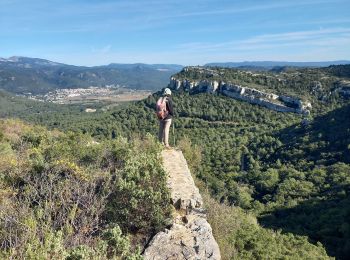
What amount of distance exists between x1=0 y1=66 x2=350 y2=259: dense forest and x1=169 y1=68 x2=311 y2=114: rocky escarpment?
2.10 meters

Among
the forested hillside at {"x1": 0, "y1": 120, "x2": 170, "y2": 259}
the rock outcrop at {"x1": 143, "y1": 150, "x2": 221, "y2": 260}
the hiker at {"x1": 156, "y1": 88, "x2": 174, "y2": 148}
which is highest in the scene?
the hiker at {"x1": 156, "y1": 88, "x2": 174, "y2": 148}

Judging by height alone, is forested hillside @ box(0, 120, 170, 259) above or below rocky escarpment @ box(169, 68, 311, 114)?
above

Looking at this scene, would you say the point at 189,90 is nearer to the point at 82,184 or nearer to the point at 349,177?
the point at 349,177

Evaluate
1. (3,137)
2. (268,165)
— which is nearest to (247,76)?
(268,165)

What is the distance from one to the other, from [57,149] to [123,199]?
509cm

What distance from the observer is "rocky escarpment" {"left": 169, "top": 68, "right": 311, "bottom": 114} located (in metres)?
90.2

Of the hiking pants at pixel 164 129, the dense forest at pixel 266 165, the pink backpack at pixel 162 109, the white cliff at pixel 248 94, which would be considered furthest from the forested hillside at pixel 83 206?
the white cliff at pixel 248 94

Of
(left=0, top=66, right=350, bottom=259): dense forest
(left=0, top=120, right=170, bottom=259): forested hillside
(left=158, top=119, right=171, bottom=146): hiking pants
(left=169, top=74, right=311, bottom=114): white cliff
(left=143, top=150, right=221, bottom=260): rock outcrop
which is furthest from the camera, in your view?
(left=169, top=74, right=311, bottom=114): white cliff

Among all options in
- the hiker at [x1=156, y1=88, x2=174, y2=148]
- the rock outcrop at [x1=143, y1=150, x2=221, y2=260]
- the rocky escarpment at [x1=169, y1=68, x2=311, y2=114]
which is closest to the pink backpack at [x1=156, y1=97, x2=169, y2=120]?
the hiker at [x1=156, y1=88, x2=174, y2=148]

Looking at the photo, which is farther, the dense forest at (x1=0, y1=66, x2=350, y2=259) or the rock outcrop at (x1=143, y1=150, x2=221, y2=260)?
the dense forest at (x1=0, y1=66, x2=350, y2=259)

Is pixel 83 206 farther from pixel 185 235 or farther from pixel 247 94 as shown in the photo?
pixel 247 94

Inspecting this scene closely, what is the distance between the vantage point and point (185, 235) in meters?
9.09

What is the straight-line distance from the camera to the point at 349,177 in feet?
151

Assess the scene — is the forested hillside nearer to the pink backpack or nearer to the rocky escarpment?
the pink backpack
